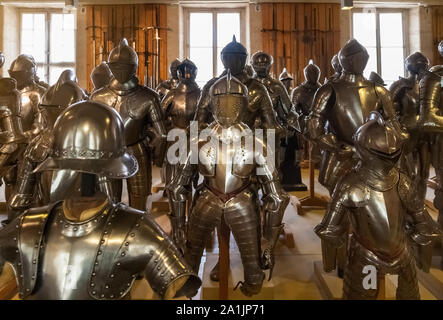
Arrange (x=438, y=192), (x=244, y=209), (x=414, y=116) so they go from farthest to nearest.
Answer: (x=414, y=116) → (x=438, y=192) → (x=244, y=209)

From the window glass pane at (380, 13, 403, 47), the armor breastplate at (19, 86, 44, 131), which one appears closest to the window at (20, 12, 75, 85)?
the armor breastplate at (19, 86, 44, 131)

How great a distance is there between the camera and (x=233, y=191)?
101 inches

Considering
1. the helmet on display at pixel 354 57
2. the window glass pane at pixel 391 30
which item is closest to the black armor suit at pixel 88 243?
the helmet on display at pixel 354 57

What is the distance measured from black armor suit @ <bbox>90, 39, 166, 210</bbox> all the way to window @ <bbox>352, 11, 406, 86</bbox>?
29.1ft

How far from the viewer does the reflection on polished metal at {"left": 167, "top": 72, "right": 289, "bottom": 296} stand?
8.42ft

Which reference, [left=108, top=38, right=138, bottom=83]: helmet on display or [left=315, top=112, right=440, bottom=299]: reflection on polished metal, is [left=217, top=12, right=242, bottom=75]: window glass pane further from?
[left=315, top=112, right=440, bottom=299]: reflection on polished metal

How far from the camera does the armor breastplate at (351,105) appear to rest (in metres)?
3.17

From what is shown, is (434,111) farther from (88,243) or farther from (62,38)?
(62,38)

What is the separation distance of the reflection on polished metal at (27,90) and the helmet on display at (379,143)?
382 centimetres

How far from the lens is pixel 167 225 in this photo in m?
4.81

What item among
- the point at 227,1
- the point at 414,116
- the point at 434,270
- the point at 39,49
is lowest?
the point at 434,270

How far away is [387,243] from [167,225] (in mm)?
3077
